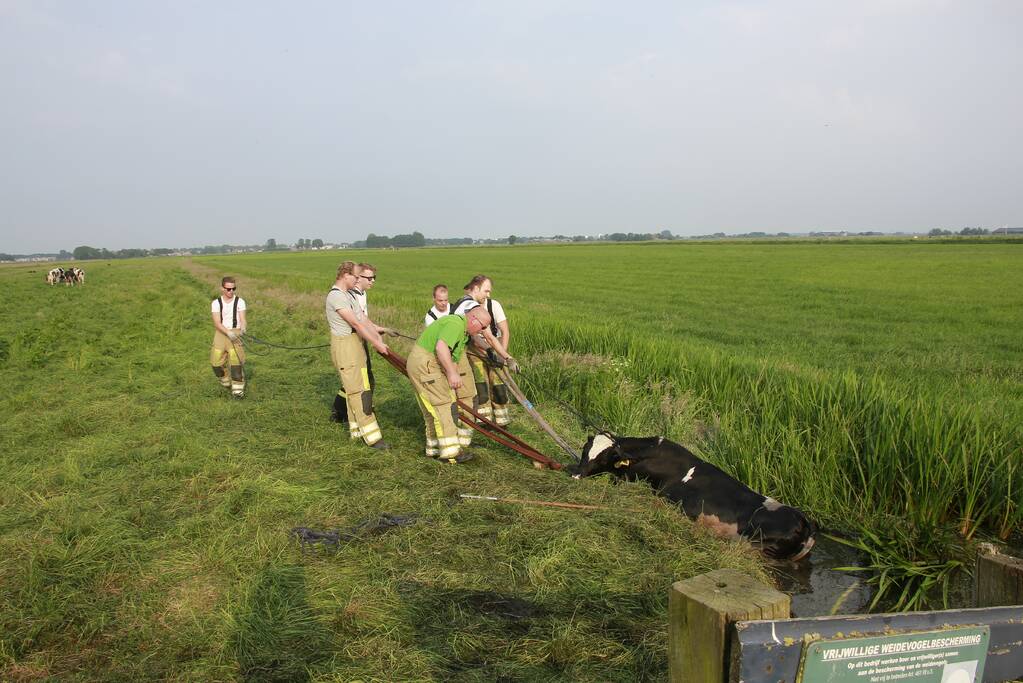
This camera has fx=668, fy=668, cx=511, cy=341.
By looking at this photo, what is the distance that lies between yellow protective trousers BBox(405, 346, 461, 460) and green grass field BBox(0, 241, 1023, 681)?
10.8 inches

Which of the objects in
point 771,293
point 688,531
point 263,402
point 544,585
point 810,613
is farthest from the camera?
point 771,293

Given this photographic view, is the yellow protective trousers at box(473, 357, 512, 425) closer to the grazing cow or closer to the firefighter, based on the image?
the firefighter

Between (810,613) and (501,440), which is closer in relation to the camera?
(810,613)

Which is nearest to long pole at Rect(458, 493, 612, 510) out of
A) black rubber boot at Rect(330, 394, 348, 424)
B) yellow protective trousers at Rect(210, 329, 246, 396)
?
black rubber boot at Rect(330, 394, 348, 424)

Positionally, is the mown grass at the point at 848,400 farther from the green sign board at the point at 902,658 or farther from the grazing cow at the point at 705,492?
the green sign board at the point at 902,658

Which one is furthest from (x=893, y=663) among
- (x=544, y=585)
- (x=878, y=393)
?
(x=878, y=393)

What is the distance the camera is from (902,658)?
178 centimetres

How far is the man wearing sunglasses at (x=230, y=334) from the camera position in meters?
8.91

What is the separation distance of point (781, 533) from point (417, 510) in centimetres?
258

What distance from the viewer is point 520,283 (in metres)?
32.9

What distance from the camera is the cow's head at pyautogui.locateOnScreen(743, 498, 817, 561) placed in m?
4.52

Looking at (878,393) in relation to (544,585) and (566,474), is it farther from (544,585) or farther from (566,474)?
(544,585)

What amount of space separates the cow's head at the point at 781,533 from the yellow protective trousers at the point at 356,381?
3660mm

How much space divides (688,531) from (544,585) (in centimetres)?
130
